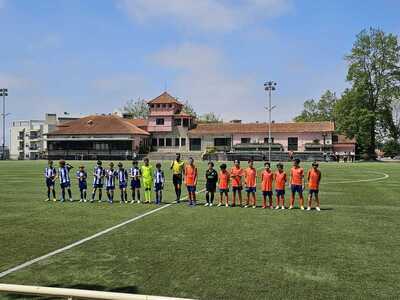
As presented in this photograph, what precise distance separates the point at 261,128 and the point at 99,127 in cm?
3045

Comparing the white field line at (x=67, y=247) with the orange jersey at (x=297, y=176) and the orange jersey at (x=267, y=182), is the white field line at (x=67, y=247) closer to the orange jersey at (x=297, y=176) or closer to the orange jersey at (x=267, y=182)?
the orange jersey at (x=267, y=182)

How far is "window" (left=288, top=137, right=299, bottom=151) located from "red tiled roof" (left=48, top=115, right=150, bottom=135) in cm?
2671

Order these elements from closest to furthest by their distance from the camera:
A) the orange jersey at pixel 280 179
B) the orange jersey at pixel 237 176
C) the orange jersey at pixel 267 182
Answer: the orange jersey at pixel 280 179 < the orange jersey at pixel 267 182 < the orange jersey at pixel 237 176

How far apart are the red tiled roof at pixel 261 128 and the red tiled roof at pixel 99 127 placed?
454 inches

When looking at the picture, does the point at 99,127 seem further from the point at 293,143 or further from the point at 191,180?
the point at 191,180

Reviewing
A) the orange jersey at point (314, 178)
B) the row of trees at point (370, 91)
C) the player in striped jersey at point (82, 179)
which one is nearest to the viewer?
the orange jersey at point (314, 178)

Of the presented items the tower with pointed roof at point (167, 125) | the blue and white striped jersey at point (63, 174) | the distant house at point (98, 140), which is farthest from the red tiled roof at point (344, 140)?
the blue and white striped jersey at point (63, 174)

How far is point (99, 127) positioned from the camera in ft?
270

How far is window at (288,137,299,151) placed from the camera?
3041 inches

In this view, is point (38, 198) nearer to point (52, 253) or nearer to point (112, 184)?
point (112, 184)

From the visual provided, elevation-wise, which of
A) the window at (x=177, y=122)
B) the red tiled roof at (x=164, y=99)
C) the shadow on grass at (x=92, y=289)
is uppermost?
the red tiled roof at (x=164, y=99)

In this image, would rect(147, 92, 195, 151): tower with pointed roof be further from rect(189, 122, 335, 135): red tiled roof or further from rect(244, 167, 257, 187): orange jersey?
rect(244, 167, 257, 187): orange jersey

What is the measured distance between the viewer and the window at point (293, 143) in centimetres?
7725

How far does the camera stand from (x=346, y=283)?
718cm
